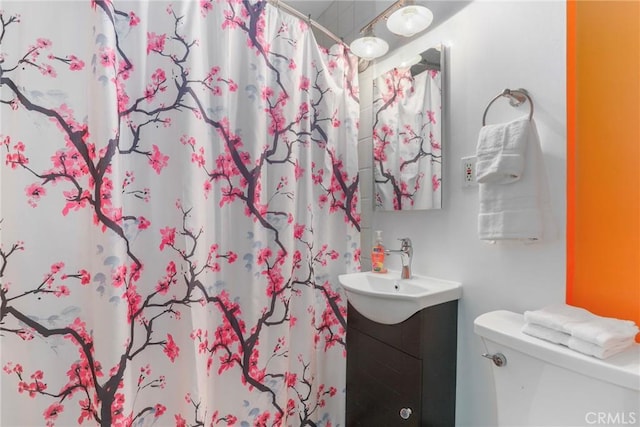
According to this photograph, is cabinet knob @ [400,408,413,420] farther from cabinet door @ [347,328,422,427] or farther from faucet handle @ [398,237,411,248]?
faucet handle @ [398,237,411,248]

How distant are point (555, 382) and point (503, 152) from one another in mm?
639

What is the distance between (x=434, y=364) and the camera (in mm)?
1130

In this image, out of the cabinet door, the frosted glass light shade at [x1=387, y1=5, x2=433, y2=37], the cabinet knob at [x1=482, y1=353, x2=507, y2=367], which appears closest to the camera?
the cabinet knob at [x1=482, y1=353, x2=507, y2=367]

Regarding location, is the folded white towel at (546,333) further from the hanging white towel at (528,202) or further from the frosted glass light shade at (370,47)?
the frosted glass light shade at (370,47)

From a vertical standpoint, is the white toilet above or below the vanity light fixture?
below

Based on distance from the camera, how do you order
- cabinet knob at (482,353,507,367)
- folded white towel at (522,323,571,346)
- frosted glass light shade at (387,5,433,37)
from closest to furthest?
folded white towel at (522,323,571,346) → cabinet knob at (482,353,507,367) → frosted glass light shade at (387,5,433,37)

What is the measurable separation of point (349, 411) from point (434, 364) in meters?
0.59

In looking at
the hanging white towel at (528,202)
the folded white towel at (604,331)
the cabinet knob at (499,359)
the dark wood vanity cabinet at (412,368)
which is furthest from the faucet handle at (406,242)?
the folded white towel at (604,331)

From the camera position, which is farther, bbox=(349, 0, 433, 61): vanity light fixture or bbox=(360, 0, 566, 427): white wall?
bbox=(349, 0, 433, 61): vanity light fixture

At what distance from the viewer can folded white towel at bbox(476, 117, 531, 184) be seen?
37.1 inches

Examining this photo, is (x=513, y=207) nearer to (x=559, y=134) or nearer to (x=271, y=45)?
A: (x=559, y=134)

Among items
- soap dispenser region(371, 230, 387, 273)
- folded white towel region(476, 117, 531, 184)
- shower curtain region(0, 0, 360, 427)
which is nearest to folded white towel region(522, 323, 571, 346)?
folded white towel region(476, 117, 531, 184)

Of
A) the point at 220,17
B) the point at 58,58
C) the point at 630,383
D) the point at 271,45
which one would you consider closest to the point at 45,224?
the point at 58,58

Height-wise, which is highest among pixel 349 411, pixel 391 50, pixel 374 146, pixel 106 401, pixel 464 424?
pixel 391 50
